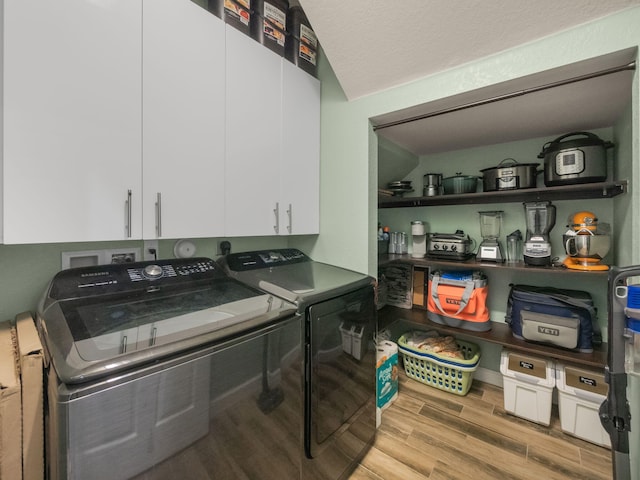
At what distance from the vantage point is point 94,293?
3.39ft

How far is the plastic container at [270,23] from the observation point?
153cm

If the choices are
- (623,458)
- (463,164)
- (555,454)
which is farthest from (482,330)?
(463,164)

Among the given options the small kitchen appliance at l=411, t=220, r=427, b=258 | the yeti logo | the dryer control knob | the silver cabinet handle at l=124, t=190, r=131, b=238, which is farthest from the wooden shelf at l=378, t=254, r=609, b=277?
the silver cabinet handle at l=124, t=190, r=131, b=238

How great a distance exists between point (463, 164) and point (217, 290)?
2.36 m

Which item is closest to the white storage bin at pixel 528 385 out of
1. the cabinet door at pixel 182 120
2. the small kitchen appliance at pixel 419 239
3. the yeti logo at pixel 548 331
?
the yeti logo at pixel 548 331

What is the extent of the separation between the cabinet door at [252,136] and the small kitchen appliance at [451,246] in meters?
1.48

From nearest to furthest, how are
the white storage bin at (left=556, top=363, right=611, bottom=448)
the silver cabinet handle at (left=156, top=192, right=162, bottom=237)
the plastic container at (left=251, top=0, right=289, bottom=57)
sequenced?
the silver cabinet handle at (left=156, top=192, right=162, bottom=237), the plastic container at (left=251, top=0, right=289, bottom=57), the white storage bin at (left=556, top=363, right=611, bottom=448)

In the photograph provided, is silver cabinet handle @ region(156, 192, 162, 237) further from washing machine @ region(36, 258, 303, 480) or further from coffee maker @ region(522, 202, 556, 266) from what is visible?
coffee maker @ region(522, 202, 556, 266)

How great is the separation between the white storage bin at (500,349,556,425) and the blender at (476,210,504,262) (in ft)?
2.44

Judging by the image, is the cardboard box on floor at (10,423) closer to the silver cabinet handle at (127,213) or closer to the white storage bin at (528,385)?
the silver cabinet handle at (127,213)

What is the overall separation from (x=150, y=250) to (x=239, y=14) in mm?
1391

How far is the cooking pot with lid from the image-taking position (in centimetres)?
160

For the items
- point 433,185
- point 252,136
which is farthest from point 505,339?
point 252,136

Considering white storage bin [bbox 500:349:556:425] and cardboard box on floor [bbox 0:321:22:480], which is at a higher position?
cardboard box on floor [bbox 0:321:22:480]
